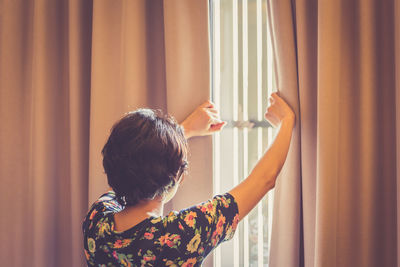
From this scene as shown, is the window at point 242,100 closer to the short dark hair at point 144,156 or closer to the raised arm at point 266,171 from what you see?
the raised arm at point 266,171

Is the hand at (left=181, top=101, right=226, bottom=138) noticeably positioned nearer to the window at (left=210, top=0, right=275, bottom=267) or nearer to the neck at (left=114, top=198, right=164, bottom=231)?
the window at (left=210, top=0, right=275, bottom=267)

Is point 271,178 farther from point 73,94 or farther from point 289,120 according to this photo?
point 73,94

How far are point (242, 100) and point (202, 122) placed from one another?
273 millimetres

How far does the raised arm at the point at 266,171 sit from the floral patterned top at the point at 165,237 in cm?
4

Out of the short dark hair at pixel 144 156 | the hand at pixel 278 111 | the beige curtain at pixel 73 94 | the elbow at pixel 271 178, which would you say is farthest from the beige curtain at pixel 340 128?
the short dark hair at pixel 144 156

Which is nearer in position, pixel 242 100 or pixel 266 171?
pixel 266 171

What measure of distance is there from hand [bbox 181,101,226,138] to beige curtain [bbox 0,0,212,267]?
0.05 m

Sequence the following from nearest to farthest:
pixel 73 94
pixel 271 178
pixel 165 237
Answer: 1. pixel 165 237
2. pixel 271 178
3. pixel 73 94

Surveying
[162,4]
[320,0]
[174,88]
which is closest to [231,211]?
[174,88]

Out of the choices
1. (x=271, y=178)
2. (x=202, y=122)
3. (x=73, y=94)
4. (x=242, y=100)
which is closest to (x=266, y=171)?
(x=271, y=178)

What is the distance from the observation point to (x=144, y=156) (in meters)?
0.77

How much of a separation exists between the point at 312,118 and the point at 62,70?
1026 millimetres

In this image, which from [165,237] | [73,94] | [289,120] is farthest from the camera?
[73,94]

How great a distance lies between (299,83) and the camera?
1077 millimetres
